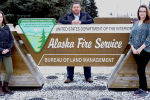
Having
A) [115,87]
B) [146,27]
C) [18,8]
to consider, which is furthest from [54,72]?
[18,8]

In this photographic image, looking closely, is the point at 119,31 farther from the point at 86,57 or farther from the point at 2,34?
the point at 2,34

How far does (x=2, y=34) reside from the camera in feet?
11.9

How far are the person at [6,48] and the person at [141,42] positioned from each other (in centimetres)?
249

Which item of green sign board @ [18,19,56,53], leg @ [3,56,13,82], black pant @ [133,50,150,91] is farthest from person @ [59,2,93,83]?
leg @ [3,56,13,82]

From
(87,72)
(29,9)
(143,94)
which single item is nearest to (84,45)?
(87,72)

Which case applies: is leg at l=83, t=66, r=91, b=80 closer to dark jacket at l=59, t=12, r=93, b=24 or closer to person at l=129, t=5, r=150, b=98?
dark jacket at l=59, t=12, r=93, b=24

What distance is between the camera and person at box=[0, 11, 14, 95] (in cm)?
365

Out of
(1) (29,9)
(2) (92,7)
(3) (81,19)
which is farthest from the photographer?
(2) (92,7)

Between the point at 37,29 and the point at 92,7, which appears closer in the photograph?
the point at 37,29

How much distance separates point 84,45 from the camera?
407cm

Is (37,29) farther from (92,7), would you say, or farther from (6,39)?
(92,7)

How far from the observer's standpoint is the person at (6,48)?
144 inches

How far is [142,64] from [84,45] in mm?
1270

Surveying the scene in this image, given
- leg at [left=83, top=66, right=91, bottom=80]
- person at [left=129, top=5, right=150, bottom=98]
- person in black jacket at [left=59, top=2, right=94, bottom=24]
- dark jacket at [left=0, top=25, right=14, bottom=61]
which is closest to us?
person at [left=129, top=5, right=150, bottom=98]
